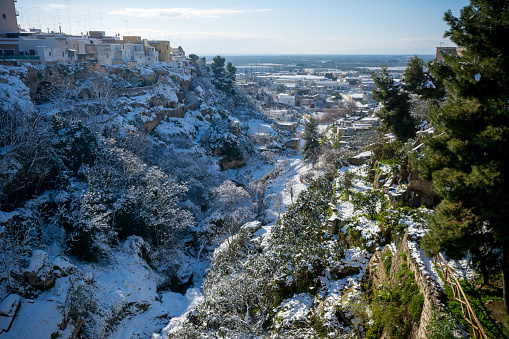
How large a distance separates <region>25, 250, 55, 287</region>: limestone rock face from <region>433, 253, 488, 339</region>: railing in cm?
1728

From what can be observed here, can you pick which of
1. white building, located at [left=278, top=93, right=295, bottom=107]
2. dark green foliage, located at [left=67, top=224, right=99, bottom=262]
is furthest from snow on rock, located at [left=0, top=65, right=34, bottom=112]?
white building, located at [left=278, top=93, right=295, bottom=107]

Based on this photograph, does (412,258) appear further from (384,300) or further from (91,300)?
(91,300)

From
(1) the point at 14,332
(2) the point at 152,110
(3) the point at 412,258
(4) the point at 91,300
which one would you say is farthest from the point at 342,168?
(2) the point at 152,110

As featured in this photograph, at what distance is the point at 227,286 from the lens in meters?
13.7

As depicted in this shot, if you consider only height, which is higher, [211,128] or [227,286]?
[211,128]

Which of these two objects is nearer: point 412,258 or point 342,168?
point 412,258

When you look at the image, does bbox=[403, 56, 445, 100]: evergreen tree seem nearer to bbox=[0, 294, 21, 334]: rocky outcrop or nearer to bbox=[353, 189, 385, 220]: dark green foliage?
bbox=[353, 189, 385, 220]: dark green foliage

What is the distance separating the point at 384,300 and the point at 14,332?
49.8 ft

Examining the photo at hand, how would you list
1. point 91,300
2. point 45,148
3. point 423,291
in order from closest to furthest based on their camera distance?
Answer: point 423,291 → point 91,300 → point 45,148

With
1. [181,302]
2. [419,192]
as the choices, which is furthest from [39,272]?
[419,192]

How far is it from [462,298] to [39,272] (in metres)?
17.7

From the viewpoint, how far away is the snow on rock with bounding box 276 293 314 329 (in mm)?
10562

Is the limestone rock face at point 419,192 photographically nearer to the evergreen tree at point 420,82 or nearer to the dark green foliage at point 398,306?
the dark green foliage at point 398,306

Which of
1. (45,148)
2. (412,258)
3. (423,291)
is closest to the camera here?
(423,291)
